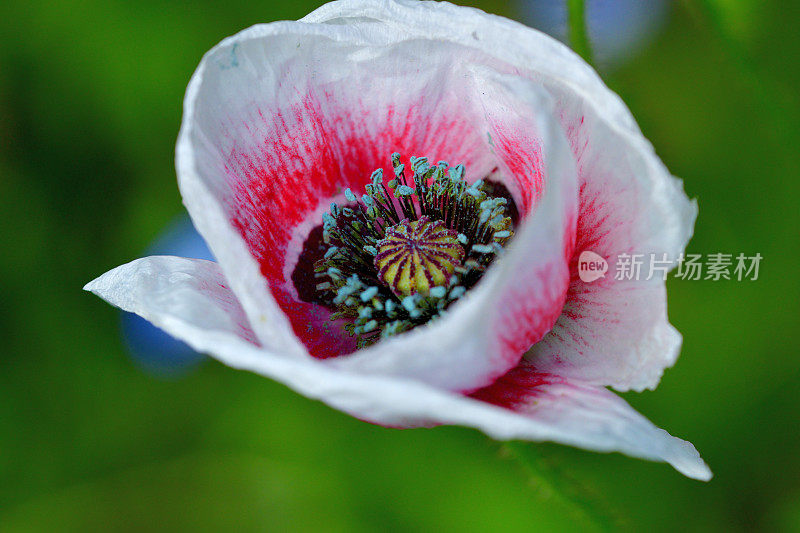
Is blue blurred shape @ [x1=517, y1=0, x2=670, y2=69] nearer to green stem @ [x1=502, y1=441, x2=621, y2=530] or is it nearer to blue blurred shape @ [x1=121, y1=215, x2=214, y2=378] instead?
blue blurred shape @ [x1=121, y1=215, x2=214, y2=378]

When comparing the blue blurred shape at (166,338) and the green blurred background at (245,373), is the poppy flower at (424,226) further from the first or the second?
the blue blurred shape at (166,338)

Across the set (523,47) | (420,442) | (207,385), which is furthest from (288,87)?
(207,385)

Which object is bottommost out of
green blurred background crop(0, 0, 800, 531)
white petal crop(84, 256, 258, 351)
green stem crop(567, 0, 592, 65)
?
green blurred background crop(0, 0, 800, 531)

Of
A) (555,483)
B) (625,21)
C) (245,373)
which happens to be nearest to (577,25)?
(555,483)

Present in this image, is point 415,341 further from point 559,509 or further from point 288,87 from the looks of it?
point 559,509

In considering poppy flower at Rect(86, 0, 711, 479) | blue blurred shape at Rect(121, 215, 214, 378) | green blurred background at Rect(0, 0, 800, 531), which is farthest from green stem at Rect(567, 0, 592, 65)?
blue blurred shape at Rect(121, 215, 214, 378)

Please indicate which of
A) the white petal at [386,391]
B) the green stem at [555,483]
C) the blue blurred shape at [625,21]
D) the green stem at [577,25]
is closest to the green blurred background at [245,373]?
the blue blurred shape at [625,21]

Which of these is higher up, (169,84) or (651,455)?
(169,84)
